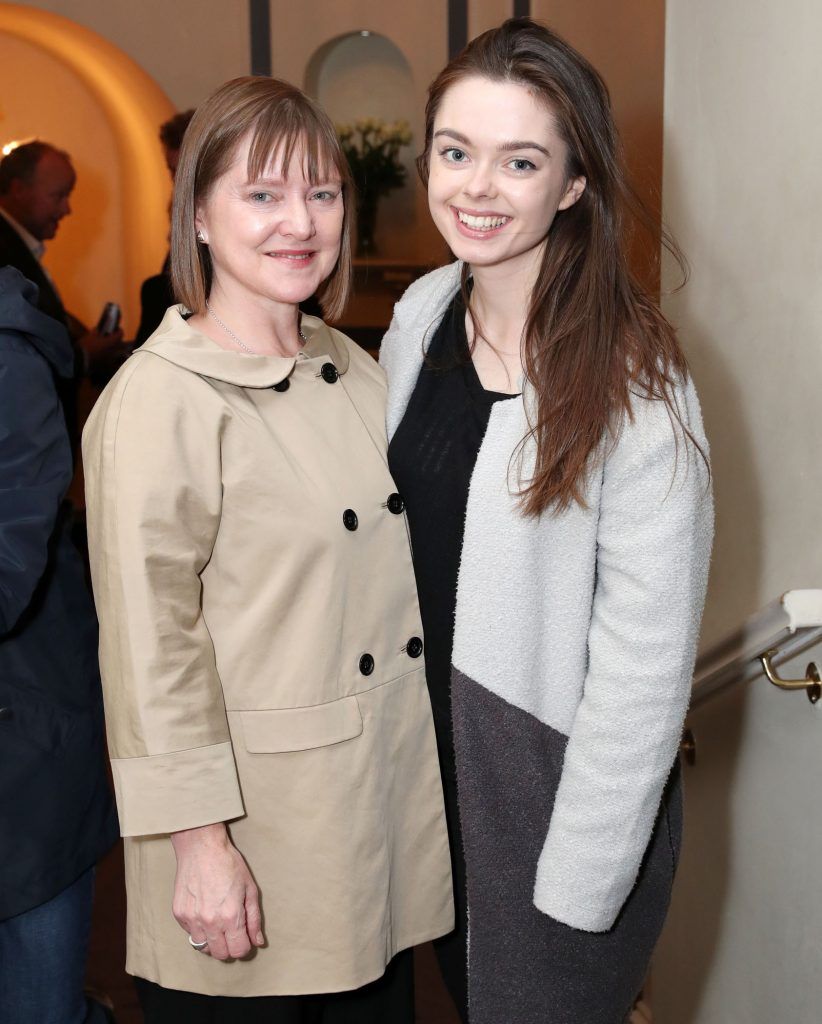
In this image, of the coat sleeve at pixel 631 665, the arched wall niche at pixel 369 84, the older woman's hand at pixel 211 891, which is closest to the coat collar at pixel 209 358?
the coat sleeve at pixel 631 665

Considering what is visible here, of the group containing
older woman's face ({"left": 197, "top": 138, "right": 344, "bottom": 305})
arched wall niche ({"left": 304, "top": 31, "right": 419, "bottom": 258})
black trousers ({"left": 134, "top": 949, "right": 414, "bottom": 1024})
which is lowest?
black trousers ({"left": 134, "top": 949, "right": 414, "bottom": 1024})

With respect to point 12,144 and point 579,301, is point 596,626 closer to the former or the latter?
point 579,301

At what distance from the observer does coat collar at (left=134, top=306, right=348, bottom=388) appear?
1424 mm

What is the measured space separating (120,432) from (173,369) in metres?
0.11

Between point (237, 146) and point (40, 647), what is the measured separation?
0.73 m

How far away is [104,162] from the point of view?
13.8 ft

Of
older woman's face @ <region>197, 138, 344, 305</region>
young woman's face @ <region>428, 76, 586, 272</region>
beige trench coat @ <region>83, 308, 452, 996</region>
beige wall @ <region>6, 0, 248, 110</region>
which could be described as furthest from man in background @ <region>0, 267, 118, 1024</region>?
beige wall @ <region>6, 0, 248, 110</region>

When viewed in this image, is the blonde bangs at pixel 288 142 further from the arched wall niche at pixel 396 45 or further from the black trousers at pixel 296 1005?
the arched wall niche at pixel 396 45

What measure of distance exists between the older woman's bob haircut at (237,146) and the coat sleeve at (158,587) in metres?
0.18

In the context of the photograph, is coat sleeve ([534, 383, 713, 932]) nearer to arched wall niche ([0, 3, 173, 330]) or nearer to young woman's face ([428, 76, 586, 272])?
young woman's face ([428, 76, 586, 272])

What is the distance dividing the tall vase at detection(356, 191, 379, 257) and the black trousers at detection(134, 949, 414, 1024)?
3.41 m

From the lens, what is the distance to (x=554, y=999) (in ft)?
5.08

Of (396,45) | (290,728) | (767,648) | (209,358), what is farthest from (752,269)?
(396,45)

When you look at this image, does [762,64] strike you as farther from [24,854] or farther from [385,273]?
[385,273]
